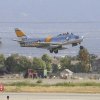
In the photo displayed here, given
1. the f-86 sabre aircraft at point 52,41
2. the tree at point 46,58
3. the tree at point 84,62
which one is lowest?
the f-86 sabre aircraft at point 52,41

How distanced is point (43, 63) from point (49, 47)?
56.0 metres

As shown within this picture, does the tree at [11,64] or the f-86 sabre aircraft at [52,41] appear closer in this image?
the f-86 sabre aircraft at [52,41]

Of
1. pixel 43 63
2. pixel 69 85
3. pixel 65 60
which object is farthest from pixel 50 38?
pixel 65 60

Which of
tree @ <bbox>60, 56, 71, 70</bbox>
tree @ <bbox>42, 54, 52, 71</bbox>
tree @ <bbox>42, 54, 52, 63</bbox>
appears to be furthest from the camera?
tree @ <bbox>60, 56, 71, 70</bbox>

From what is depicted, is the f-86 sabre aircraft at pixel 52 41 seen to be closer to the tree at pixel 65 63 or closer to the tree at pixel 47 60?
the tree at pixel 47 60

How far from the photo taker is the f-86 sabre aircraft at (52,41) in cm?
3741

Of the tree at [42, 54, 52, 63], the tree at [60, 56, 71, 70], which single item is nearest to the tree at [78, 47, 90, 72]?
the tree at [60, 56, 71, 70]

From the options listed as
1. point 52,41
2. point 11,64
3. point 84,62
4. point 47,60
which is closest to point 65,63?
point 47,60

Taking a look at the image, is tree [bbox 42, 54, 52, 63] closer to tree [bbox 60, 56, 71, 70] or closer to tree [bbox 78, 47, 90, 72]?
tree [bbox 60, 56, 71, 70]

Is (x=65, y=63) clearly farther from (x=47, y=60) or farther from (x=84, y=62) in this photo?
(x=84, y=62)

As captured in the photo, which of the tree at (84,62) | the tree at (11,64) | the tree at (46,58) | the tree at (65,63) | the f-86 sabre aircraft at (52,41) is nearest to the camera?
the f-86 sabre aircraft at (52,41)

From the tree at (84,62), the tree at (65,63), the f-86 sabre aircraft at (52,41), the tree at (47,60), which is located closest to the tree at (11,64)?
the tree at (84,62)

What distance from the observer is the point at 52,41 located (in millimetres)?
38594

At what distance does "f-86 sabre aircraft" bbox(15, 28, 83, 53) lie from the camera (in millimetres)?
37406
